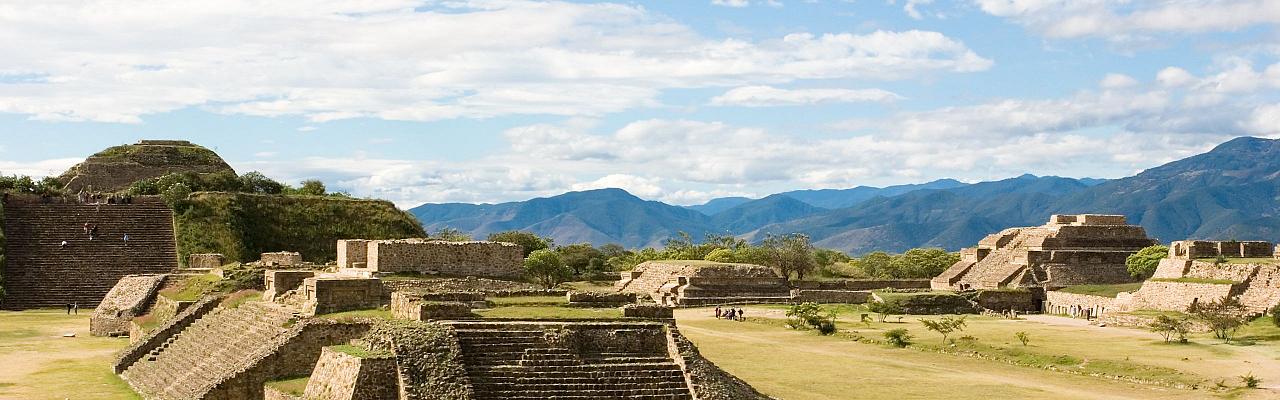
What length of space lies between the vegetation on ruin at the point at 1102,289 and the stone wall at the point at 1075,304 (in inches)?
20.8

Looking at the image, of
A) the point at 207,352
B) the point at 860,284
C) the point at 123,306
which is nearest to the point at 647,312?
the point at 207,352

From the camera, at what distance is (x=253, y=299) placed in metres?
37.0

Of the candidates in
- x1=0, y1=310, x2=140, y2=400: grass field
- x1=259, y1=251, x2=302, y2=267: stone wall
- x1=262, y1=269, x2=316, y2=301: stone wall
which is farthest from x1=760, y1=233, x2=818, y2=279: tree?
x1=262, y1=269, x2=316, y2=301: stone wall

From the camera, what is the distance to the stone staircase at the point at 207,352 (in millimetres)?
29031

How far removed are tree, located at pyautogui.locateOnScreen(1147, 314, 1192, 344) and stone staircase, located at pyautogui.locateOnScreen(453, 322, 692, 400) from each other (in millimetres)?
21111

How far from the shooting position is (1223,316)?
4081 cm

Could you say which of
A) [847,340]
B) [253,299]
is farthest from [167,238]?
[847,340]

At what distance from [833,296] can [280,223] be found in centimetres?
2898

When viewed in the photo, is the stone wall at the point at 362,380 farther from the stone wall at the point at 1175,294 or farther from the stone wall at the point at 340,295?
the stone wall at the point at 1175,294

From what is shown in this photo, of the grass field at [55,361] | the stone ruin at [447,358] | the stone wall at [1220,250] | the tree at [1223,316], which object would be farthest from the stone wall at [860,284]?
the stone ruin at [447,358]

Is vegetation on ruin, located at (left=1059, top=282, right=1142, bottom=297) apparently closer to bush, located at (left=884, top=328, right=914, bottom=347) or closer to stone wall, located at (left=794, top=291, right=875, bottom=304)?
stone wall, located at (left=794, top=291, right=875, bottom=304)

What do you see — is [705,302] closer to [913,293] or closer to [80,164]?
[913,293]

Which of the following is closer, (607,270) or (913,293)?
(913,293)

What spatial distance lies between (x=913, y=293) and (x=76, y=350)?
111 feet
